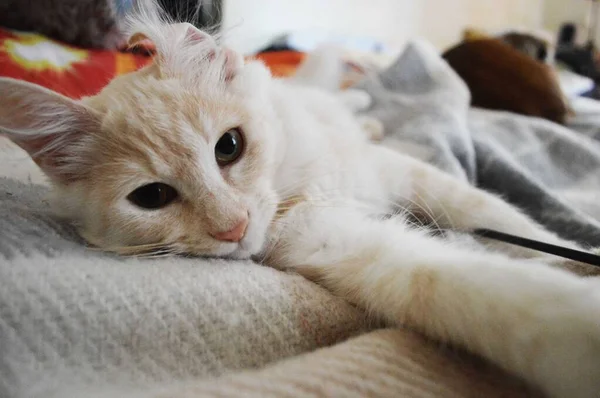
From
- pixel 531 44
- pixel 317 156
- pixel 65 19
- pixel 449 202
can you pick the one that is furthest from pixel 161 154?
pixel 531 44

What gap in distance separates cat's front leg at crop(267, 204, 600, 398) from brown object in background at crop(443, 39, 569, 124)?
1549 millimetres

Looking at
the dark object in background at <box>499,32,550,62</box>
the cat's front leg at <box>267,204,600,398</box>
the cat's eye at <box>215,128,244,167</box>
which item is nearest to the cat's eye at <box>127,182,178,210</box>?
the cat's eye at <box>215,128,244,167</box>

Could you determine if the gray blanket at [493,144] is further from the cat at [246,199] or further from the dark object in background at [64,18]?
the dark object in background at [64,18]

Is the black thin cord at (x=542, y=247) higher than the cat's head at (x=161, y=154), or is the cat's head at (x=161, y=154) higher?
the cat's head at (x=161, y=154)

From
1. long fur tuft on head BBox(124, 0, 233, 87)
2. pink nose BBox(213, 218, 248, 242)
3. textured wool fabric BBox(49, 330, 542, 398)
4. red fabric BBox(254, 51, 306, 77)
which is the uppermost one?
long fur tuft on head BBox(124, 0, 233, 87)

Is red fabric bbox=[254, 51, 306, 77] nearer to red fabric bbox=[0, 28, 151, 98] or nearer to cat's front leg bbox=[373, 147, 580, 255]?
red fabric bbox=[0, 28, 151, 98]

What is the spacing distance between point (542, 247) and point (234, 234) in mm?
523

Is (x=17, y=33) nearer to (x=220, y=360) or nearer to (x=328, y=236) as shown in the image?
(x=328, y=236)

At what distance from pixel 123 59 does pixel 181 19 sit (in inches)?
34.4

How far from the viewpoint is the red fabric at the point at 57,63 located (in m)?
1.41

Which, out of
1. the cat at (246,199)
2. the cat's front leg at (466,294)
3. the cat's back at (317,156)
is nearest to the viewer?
the cat's front leg at (466,294)

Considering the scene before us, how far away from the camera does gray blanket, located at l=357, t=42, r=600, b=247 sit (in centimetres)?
119

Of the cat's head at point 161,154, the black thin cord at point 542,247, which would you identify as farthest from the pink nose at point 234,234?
the black thin cord at point 542,247

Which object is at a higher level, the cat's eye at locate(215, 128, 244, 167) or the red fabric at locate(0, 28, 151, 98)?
the red fabric at locate(0, 28, 151, 98)
